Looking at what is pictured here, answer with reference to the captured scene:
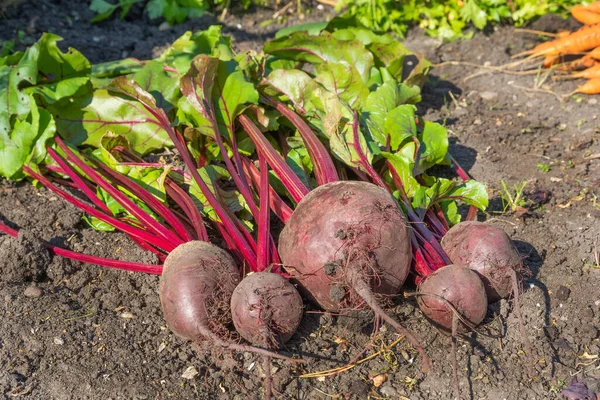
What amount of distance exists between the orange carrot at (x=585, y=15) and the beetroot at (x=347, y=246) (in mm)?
3003

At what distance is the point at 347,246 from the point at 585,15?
3.40m

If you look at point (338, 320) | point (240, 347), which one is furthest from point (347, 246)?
point (240, 347)

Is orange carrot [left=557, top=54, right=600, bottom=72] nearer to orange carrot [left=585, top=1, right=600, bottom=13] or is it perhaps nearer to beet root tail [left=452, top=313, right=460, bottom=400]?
orange carrot [left=585, top=1, right=600, bottom=13]

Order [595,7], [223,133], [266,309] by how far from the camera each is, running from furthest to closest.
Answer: [595,7] → [223,133] → [266,309]

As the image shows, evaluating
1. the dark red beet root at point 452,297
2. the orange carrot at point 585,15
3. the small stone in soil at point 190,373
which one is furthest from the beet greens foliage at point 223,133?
the orange carrot at point 585,15

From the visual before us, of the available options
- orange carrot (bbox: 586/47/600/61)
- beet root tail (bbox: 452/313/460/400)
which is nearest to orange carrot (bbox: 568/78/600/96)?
orange carrot (bbox: 586/47/600/61)

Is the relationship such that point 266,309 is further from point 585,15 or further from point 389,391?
point 585,15

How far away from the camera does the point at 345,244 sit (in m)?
2.99

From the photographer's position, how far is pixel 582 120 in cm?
469

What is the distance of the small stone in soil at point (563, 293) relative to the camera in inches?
131

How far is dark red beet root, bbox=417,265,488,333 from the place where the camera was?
2996 mm

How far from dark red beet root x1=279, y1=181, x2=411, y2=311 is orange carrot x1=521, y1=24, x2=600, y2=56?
9.20 feet

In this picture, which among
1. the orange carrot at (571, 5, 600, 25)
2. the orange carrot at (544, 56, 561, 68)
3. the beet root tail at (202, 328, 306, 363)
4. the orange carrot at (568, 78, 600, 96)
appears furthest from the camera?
the orange carrot at (544, 56, 561, 68)

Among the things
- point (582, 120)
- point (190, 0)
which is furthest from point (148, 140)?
point (582, 120)
